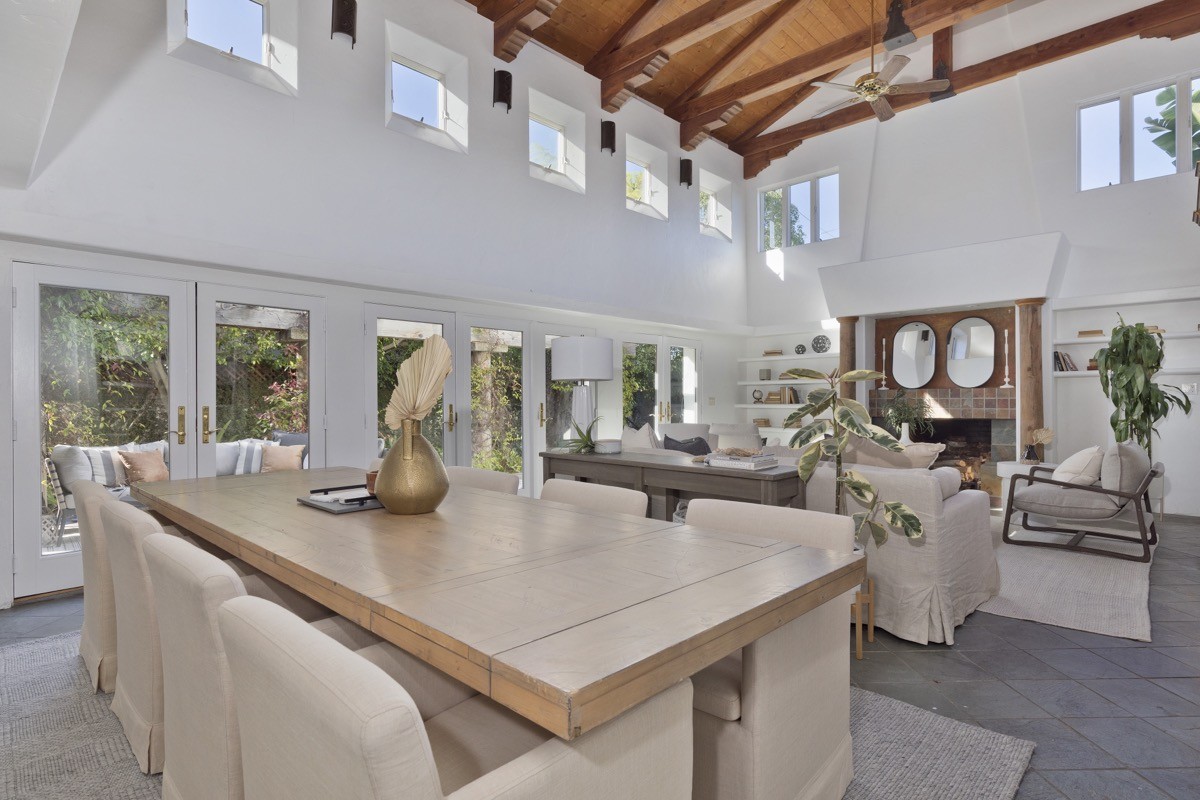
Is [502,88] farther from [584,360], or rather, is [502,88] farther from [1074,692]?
[1074,692]

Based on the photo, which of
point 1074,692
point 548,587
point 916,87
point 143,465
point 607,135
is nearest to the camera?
point 548,587

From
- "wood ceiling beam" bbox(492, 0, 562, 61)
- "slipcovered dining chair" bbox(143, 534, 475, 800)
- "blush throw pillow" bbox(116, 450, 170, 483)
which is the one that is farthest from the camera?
"wood ceiling beam" bbox(492, 0, 562, 61)

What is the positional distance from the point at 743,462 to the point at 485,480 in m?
1.24

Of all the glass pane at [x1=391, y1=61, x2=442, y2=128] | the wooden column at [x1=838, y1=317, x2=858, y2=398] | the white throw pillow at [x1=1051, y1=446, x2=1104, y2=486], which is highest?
the glass pane at [x1=391, y1=61, x2=442, y2=128]

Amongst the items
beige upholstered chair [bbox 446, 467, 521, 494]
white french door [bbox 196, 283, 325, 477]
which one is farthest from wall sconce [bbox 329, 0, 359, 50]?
beige upholstered chair [bbox 446, 467, 521, 494]

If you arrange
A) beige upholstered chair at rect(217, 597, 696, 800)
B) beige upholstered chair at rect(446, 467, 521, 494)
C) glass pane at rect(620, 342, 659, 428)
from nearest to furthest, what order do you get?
beige upholstered chair at rect(217, 597, 696, 800) < beige upholstered chair at rect(446, 467, 521, 494) < glass pane at rect(620, 342, 659, 428)

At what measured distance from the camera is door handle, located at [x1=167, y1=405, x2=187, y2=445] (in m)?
3.91

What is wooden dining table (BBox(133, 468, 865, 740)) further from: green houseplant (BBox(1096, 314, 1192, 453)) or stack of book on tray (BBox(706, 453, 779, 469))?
green houseplant (BBox(1096, 314, 1192, 453))

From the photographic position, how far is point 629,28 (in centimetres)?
605

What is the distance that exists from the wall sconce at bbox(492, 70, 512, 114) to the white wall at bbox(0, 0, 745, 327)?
0.08 meters

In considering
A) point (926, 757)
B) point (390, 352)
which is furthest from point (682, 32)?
point (926, 757)

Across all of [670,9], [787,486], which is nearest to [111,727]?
[787,486]

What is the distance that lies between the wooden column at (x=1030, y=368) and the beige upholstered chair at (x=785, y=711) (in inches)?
225

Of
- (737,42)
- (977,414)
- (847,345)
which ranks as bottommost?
(977,414)
